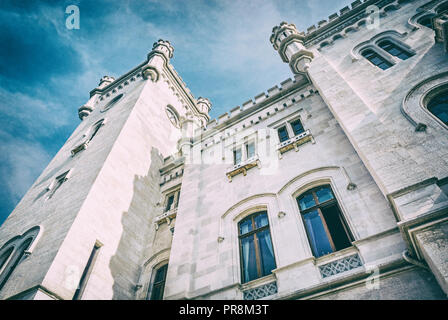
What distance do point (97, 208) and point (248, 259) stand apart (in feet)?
20.4

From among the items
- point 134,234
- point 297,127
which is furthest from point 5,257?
point 297,127

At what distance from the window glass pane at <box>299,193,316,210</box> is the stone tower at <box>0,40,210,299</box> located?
6937mm

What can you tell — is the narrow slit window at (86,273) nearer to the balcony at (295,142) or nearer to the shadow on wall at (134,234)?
the shadow on wall at (134,234)

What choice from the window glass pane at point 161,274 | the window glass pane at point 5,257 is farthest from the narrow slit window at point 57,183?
the window glass pane at point 161,274

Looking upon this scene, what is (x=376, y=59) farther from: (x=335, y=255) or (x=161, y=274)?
(x=161, y=274)

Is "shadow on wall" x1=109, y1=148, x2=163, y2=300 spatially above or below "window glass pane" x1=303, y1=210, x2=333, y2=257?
above

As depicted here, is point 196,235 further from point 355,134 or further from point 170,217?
point 355,134

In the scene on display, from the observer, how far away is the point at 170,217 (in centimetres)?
1308

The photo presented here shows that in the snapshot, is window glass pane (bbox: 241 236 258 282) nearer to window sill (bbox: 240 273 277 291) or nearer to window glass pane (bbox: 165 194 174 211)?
window sill (bbox: 240 273 277 291)

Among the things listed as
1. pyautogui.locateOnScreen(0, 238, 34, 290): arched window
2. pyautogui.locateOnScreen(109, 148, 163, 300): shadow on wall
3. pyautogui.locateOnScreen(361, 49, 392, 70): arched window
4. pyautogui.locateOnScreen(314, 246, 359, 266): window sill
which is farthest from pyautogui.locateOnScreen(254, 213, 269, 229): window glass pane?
pyautogui.locateOnScreen(0, 238, 34, 290): arched window

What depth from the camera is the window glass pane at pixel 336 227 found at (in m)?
7.75

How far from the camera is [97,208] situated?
1130cm

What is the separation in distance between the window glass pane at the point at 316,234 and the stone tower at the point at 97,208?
6854 millimetres

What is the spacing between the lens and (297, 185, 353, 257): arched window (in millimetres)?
7852
